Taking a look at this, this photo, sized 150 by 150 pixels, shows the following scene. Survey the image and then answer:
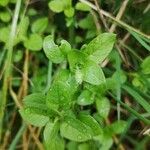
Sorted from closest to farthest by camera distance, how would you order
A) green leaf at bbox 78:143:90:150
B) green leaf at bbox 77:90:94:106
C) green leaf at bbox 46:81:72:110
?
1. green leaf at bbox 46:81:72:110
2. green leaf at bbox 77:90:94:106
3. green leaf at bbox 78:143:90:150

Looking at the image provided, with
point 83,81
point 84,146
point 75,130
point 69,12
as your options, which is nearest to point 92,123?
point 75,130

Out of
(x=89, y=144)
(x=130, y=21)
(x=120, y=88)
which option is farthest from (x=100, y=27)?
(x=89, y=144)

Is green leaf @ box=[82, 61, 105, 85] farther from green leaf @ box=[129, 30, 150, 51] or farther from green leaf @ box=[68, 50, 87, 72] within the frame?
green leaf @ box=[129, 30, 150, 51]

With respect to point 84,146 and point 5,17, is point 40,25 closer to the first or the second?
point 5,17

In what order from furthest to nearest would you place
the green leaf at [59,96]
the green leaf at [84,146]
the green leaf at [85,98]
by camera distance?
the green leaf at [84,146] < the green leaf at [85,98] < the green leaf at [59,96]

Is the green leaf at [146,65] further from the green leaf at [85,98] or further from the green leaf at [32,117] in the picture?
the green leaf at [32,117]

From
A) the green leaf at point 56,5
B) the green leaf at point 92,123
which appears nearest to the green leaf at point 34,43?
the green leaf at point 56,5

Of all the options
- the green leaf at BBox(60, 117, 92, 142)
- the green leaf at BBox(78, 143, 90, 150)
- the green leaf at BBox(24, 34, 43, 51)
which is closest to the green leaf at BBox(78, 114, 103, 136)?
the green leaf at BBox(60, 117, 92, 142)
